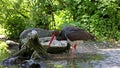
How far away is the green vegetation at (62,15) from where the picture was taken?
50.0 ft

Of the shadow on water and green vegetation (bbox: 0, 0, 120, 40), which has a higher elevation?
green vegetation (bbox: 0, 0, 120, 40)

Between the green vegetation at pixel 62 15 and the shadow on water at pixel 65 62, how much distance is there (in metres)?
4.76

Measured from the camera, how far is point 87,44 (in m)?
12.6

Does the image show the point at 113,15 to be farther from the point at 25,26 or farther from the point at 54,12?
the point at 25,26

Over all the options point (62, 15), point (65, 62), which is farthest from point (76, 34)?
point (62, 15)

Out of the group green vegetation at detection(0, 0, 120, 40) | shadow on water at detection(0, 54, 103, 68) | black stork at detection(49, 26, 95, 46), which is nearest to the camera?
black stork at detection(49, 26, 95, 46)

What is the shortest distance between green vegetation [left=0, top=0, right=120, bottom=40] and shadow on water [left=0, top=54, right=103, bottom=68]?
4758 millimetres

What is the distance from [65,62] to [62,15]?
8.18 metres

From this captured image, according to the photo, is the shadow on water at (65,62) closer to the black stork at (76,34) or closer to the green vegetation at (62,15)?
the black stork at (76,34)

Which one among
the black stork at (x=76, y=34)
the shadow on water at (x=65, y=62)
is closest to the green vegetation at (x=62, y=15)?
the shadow on water at (x=65, y=62)

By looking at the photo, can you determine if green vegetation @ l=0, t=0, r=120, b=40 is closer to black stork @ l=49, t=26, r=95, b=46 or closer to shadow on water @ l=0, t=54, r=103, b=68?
shadow on water @ l=0, t=54, r=103, b=68

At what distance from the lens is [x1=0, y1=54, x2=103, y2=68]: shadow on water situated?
860cm

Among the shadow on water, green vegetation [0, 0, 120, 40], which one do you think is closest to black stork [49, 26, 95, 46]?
the shadow on water

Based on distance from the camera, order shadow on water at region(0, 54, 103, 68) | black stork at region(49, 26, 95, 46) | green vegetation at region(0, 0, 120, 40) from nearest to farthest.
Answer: black stork at region(49, 26, 95, 46)
shadow on water at region(0, 54, 103, 68)
green vegetation at region(0, 0, 120, 40)
